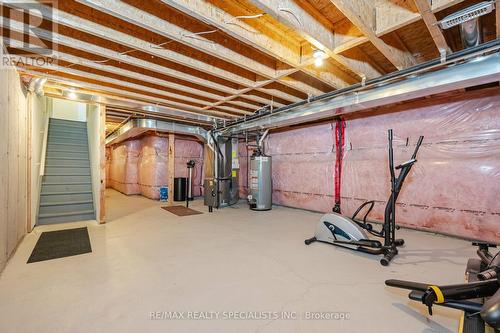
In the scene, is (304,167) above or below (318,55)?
below

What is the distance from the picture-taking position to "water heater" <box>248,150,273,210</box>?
17.0 ft

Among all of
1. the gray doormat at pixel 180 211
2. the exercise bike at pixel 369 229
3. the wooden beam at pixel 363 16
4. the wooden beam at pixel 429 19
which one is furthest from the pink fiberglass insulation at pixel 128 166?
the wooden beam at pixel 429 19

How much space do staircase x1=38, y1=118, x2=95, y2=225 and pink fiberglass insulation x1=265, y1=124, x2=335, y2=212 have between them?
4267mm

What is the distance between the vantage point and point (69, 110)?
765cm

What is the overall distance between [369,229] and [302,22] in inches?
102

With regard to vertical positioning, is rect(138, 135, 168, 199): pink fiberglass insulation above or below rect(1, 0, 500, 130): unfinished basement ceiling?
below

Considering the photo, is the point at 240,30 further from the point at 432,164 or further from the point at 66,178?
the point at 66,178

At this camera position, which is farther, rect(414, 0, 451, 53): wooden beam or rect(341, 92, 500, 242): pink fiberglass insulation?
rect(341, 92, 500, 242): pink fiberglass insulation

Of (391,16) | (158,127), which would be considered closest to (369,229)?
(391,16)

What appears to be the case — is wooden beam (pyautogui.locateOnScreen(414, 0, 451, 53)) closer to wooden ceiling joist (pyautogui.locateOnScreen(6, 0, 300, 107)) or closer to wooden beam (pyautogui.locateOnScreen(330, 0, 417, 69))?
wooden beam (pyautogui.locateOnScreen(330, 0, 417, 69))

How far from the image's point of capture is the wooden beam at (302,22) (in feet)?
5.49

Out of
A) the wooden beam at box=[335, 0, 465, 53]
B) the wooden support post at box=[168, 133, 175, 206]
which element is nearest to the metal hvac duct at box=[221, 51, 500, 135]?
the wooden beam at box=[335, 0, 465, 53]

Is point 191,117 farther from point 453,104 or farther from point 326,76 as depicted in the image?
point 453,104

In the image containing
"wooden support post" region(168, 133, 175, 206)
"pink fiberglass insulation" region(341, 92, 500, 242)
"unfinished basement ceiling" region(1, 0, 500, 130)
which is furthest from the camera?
"wooden support post" region(168, 133, 175, 206)
